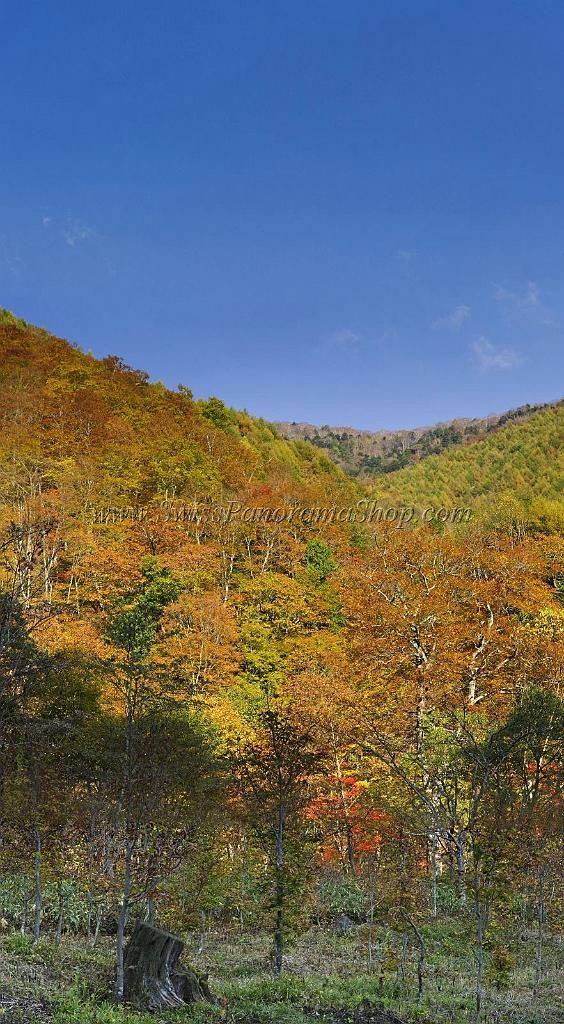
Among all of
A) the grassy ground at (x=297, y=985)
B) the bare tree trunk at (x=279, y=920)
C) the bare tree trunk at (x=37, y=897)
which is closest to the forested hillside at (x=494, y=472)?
the grassy ground at (x=297, y=985)

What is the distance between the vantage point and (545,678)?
28562 millimetres

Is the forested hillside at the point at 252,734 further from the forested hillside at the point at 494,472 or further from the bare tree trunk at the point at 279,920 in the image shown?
the forested hillside at the point at 494,472

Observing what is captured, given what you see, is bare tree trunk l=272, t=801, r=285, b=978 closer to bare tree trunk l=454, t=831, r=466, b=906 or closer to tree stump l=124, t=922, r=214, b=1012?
tree stump l=124, t=922, r=214, b=1012

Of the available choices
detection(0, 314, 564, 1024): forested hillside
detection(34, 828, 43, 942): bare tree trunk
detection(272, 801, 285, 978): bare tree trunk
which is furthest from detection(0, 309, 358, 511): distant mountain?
detection(272, 801, 285, 978): bare tree trunk

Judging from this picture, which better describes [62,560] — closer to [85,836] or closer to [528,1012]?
[85,836]

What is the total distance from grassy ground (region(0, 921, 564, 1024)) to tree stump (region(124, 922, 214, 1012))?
473 millimetres

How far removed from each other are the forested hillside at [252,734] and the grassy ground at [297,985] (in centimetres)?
9

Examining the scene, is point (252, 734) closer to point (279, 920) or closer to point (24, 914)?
point (24, 914)

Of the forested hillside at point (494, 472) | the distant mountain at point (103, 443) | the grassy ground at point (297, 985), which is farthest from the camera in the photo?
the forested hillside at point (494, 472)

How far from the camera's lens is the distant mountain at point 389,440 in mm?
124812

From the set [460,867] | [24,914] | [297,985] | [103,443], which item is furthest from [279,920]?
[103,443]

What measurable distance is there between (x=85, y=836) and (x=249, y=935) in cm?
747

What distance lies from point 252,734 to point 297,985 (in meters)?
12.4

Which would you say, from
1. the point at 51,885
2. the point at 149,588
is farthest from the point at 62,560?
the point at 51,885
